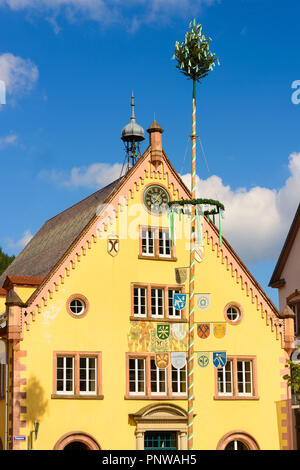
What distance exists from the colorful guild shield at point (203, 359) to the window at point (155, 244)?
5417 mm

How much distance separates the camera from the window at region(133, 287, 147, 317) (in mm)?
54094

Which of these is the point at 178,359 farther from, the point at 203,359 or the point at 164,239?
the point at 164,239

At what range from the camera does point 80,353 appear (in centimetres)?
5209

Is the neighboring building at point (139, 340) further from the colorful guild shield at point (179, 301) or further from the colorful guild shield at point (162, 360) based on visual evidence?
the colorful guild shield at point (179, 301)

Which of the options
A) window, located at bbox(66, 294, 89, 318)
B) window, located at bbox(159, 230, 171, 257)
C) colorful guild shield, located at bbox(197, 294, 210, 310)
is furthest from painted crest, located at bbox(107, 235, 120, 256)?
colorful guild shield, located at bbox(197, 294, 210, 310)

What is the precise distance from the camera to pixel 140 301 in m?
54.2

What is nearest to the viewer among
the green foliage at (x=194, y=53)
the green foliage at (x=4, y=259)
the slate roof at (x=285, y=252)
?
the green foliage at (x=194, y=53)


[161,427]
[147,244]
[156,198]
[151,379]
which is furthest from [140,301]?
[161,427]

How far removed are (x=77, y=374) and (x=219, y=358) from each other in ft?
25.4

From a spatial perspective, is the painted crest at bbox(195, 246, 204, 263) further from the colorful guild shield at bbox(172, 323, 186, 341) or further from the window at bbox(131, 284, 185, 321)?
the colorful guild shield at bbox(172, 323, 186, 341)

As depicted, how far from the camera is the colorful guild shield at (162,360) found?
53.5 m

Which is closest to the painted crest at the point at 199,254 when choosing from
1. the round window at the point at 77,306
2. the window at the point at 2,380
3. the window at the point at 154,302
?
the window at the point at 154,302
